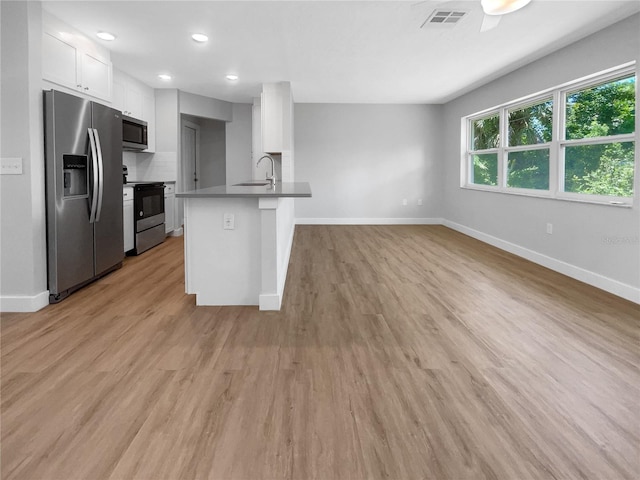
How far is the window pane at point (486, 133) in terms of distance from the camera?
678cm

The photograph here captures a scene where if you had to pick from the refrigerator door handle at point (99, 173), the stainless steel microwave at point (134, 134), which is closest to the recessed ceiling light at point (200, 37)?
the refrigerator door handle at point (99, 173)

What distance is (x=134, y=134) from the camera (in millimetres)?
6141

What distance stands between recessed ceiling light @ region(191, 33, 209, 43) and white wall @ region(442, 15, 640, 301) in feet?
12.1

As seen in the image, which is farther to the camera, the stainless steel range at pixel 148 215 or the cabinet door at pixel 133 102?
the cabinet door at pixel 133 102

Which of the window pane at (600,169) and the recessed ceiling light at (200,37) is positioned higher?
the recessed ceiling light at (200,37)

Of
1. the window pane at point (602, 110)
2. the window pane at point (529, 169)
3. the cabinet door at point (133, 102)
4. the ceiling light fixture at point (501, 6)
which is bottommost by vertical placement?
the window pane at point (529, 169)

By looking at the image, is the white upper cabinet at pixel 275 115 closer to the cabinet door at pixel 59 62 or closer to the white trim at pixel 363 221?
the white trim at pixel 363 221

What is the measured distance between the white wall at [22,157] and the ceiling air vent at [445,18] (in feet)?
10.5

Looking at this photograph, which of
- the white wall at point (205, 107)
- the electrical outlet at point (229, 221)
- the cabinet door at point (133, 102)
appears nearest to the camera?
the electrical outlet at point (229, 221)

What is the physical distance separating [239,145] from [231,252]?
5.42 meters

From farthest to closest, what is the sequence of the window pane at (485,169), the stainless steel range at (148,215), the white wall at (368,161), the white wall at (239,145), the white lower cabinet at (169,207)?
the white wall at (368,161) → the white wall at (239,145) → the white lower cabinet at (169,207) → the window pane at (485,169) → the stainless steel range at (148,215)

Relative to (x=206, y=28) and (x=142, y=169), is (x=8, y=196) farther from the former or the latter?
(x=142, y=169)

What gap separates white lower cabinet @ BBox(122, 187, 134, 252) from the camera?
5.46 meters

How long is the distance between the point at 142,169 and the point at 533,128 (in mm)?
5643
